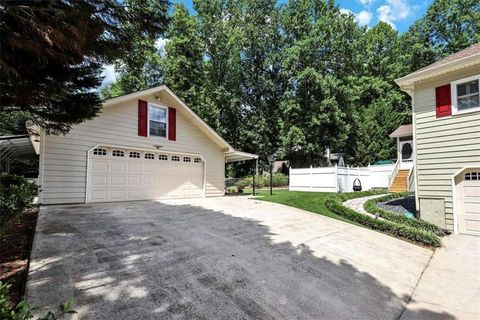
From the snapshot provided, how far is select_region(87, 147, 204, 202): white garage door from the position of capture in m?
9.97

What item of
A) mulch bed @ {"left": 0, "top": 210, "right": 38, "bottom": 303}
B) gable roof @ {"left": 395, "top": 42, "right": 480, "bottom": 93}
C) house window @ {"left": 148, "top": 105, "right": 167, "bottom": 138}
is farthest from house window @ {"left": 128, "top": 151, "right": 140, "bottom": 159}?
gable roof @ {"left": 395, "top": 42, "right": 480, "bottom": 93}

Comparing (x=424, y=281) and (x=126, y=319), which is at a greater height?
(x=126, y=319)

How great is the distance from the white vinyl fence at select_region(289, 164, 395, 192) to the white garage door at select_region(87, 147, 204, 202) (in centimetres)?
806

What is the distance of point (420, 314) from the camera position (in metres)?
3.68

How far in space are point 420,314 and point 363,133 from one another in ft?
86.7

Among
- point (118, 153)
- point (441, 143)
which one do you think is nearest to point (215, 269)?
point (118, 153)

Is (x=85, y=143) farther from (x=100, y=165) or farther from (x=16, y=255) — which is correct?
(x=16, y=255)

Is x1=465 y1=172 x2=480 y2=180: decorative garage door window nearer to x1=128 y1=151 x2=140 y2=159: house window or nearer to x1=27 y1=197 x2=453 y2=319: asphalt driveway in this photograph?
x1=27 y1=197 x2=453 y2=319: asphalt driveway

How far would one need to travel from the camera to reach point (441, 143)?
8398 millimetres

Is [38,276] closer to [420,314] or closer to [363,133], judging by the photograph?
[420,314]

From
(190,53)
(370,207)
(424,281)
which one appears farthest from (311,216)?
(190,53)

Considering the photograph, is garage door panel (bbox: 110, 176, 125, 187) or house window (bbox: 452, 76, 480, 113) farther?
garage door panel (bbox: 110, 176, 125, 187)

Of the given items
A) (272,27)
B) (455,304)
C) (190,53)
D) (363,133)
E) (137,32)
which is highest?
(272,27)

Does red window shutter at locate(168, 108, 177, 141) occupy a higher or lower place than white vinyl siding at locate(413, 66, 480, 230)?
higher
